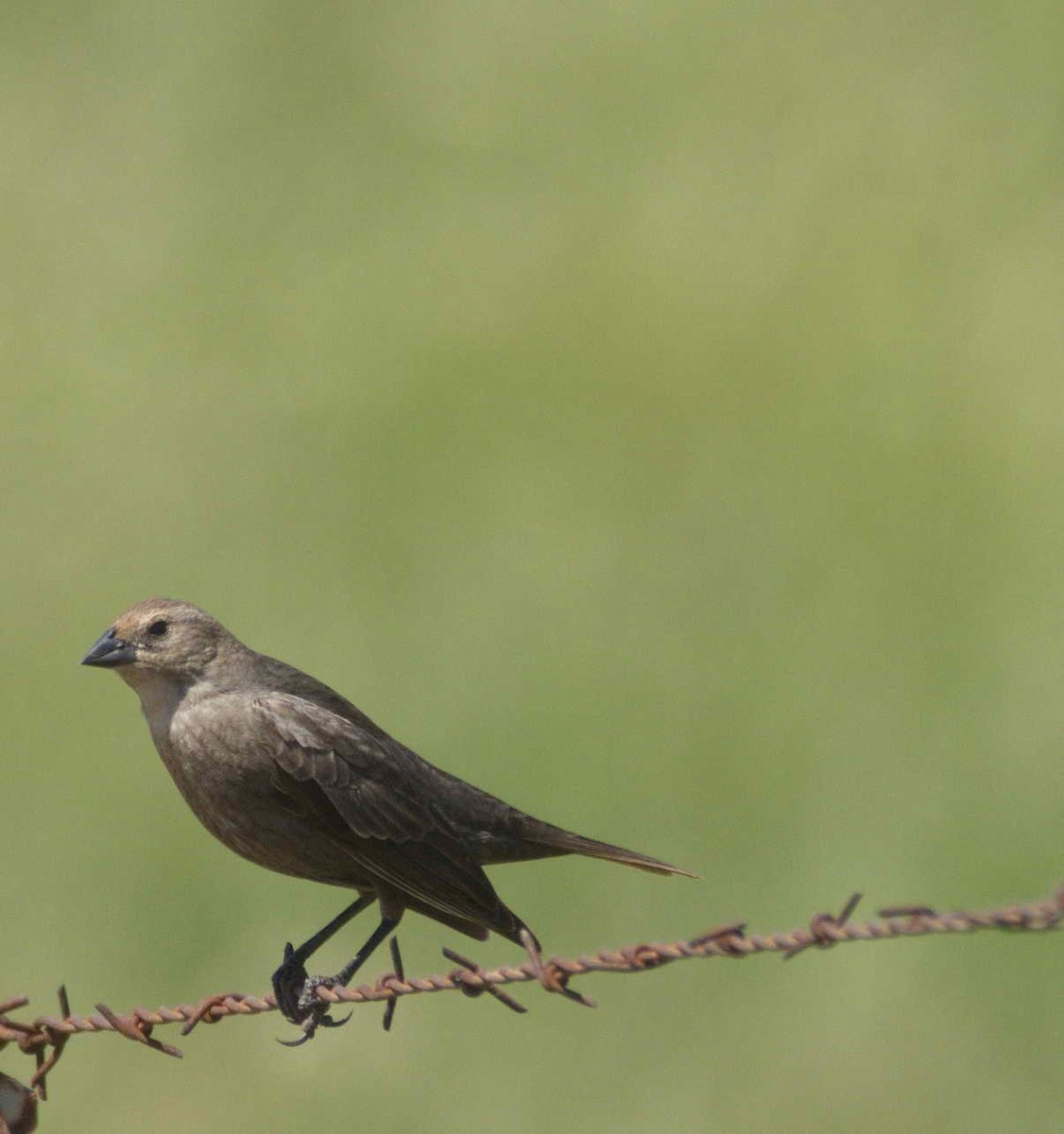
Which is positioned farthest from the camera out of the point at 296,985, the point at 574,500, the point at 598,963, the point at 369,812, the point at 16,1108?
the point at 574,500

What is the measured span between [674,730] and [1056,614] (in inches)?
78.5

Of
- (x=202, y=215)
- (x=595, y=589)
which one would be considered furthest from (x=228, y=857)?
(x=202, y=215)

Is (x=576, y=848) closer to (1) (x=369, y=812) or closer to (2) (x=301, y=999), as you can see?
(1) (x=369, y=812)

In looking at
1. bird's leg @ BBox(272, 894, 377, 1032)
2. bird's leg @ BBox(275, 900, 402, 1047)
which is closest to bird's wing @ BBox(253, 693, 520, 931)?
bird's leg @ BBox(275, 900, 402, 1047)

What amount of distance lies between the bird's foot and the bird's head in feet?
2.72

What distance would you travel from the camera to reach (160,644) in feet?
22.4

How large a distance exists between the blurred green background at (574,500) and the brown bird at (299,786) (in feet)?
8.63

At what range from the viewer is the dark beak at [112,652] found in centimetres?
680

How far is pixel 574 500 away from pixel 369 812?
6.50 metres

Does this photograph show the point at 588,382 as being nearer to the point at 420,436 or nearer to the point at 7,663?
the point at 420,436

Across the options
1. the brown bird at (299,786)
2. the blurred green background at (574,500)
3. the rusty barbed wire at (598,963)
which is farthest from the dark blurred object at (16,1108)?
the blurred green background at (574,500)

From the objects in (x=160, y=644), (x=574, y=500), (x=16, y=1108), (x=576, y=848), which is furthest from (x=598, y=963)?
(x=574, y=500)

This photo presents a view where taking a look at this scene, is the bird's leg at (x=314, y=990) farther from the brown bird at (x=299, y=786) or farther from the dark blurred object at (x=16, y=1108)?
the dark blurred object at (x=16, y=1108)

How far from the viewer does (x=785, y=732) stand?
1148 centimetres
